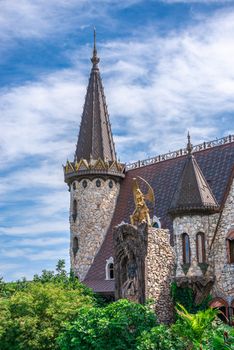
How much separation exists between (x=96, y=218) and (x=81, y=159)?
3.80 metres

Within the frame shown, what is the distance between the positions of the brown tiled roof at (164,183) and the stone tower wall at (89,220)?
1.49 feet

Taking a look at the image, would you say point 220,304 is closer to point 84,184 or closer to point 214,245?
point 214,245

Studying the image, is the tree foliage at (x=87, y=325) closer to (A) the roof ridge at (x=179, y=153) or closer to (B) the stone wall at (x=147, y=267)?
(B) the stone wall at (x=147, y=267)

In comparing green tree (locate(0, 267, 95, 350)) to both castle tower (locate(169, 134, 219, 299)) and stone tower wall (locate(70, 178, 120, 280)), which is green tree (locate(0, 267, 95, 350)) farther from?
stone tower wall (locate(70, 178, 120, 280))

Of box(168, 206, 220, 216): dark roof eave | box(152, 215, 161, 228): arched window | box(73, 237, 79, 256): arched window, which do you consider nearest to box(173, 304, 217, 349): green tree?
box(168, 206, 220, 216): dark roof eave

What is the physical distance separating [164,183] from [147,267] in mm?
9122

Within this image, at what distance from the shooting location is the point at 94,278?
1513 inches

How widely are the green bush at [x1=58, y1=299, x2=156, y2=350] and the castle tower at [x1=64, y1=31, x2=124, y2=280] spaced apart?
1235cm

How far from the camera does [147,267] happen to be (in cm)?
3058

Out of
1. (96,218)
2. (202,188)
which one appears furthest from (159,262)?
(96,218)

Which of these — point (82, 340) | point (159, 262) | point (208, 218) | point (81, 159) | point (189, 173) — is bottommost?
point (82, 340)

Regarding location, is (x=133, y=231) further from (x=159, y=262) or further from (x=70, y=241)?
(x=70, y=241)

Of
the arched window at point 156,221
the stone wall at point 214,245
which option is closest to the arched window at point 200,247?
the stone wall at point 214,245

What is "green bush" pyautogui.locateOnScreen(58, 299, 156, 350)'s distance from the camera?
26.0 m
